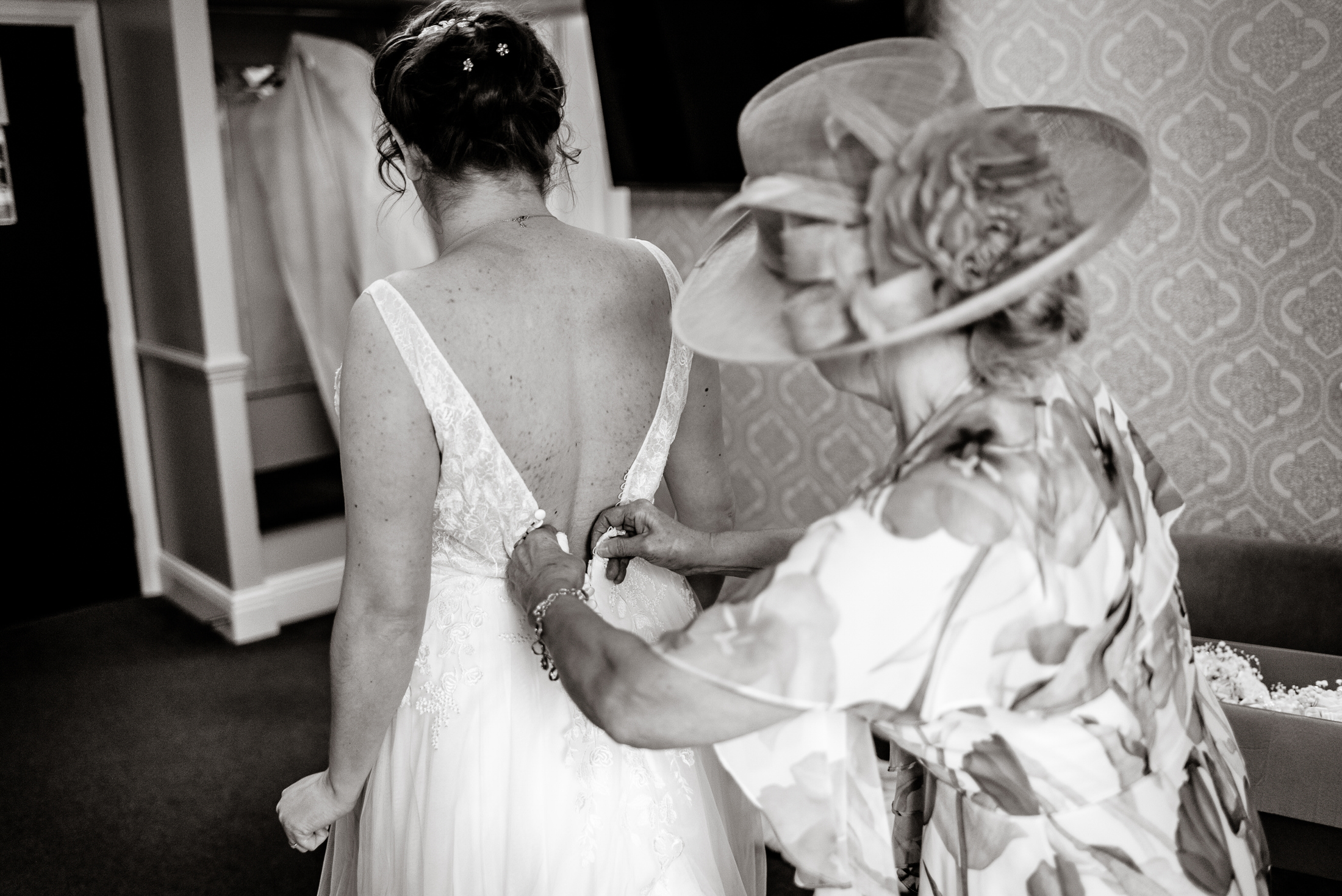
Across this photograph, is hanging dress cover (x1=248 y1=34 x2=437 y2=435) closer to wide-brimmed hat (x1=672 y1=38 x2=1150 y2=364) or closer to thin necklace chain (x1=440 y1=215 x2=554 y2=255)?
thin necklace chain (x1=440 y1=215 x2=554 y2=255)

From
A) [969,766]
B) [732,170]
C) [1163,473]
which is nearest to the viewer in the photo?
[969,766]

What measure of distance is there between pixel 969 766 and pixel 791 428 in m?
2.68

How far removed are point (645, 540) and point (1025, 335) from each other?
2.13 feet

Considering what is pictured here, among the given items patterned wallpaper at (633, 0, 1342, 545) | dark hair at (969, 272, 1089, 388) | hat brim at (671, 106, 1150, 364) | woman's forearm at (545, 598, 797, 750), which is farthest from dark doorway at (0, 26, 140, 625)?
dark hair at (969, 272, 1089, 388)

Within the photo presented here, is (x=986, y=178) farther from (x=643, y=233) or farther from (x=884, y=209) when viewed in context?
(x=643, y=233)

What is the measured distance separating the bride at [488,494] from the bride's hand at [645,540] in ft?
0.09

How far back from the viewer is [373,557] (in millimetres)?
1319

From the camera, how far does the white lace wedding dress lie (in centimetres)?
138

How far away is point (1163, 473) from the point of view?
47.6 inches

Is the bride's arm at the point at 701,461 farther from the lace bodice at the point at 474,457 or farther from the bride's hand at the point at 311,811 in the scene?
the bride's hand at the point at 311,811

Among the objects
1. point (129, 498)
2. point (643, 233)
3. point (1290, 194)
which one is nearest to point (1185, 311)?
point (1290, 194)

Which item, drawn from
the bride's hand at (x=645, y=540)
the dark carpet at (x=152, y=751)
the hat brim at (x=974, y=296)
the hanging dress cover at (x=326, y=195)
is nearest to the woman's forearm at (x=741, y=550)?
the bride's hand at (x=645, y=540)

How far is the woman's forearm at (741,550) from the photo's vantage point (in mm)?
1505

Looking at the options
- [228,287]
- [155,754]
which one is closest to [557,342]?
[155,754]
